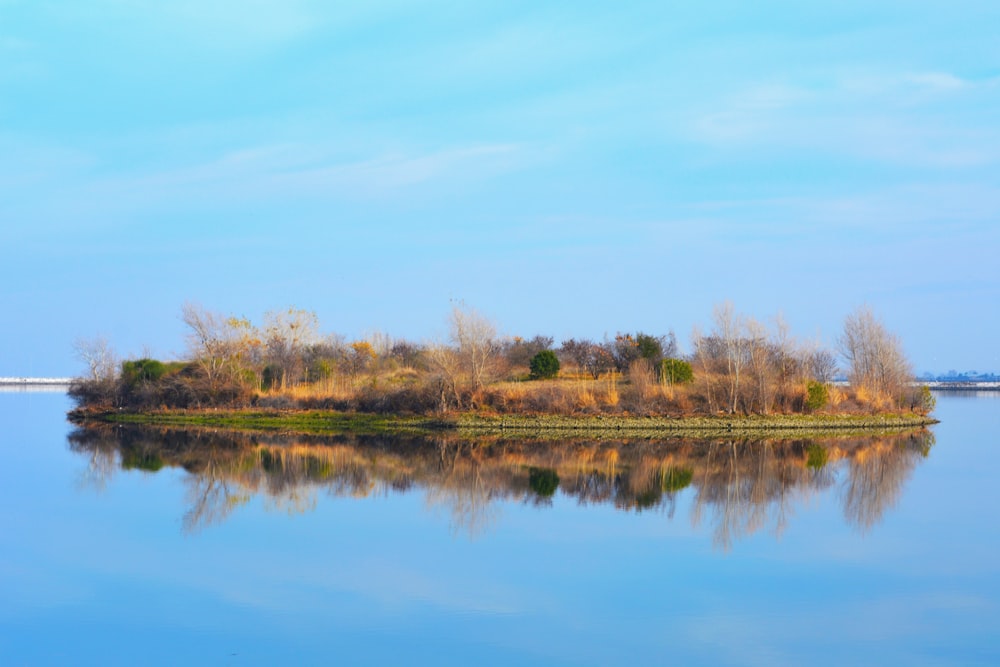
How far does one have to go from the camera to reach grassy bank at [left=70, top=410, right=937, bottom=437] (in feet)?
112

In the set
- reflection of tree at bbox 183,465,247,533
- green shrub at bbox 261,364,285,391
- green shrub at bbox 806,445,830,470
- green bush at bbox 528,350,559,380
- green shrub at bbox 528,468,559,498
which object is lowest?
reflection of tree at bbox 183,465,247,533

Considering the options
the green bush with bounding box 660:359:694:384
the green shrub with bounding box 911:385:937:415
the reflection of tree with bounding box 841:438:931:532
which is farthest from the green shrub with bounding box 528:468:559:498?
the green shrub with bounding box 911:385:937:415

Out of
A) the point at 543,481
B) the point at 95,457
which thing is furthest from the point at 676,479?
the point at 95,457

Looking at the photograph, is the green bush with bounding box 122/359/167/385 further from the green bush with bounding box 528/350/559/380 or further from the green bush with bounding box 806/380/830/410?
the green bush with bounding box 806/380/830/410

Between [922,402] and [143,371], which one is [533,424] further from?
[922,402]

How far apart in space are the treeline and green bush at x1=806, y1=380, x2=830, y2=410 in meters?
0.05

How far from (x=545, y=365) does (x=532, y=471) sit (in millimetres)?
17402

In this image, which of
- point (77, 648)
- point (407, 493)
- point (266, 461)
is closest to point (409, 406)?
point (266, 461)

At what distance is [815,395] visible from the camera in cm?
3766

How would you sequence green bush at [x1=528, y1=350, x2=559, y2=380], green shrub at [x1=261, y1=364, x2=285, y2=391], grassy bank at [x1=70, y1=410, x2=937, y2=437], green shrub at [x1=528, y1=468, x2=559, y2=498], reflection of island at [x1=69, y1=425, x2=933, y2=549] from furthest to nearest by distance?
green shrub at [x1=261, y1=364, x2=285, y2=391] → green bush at [x1=528, y1=350, x2=559, y2=380] → grassy bank at [x1=70, y1=410, x2=937, y2=437] → green shrub at [x1=528, y1=468, x2=559, y2=498] → reflection of island at [x1=69, y1=425, x2=933, y2=549]

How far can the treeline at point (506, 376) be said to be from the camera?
119 feet

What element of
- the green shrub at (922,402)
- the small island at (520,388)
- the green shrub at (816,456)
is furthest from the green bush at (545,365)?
the green shrub at (922,402)

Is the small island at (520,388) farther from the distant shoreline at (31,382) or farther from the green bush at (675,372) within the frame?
the distant shoreline at (31,382)

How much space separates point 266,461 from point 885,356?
33.0m
